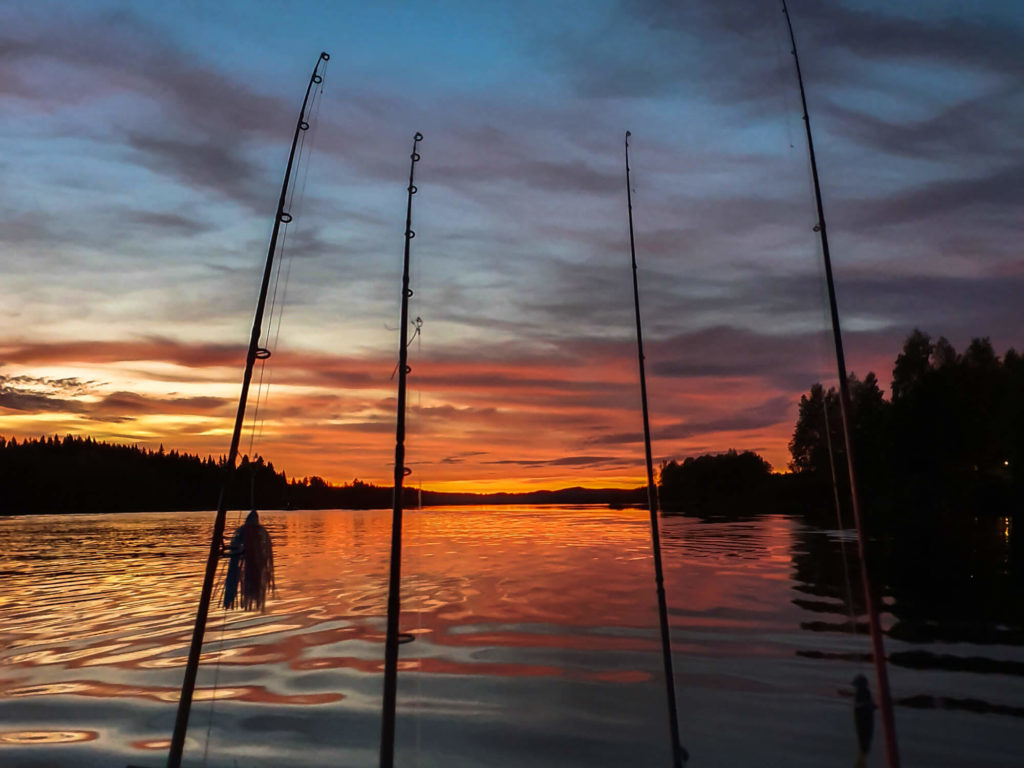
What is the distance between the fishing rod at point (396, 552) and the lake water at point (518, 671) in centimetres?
639

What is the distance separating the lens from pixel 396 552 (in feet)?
31.4

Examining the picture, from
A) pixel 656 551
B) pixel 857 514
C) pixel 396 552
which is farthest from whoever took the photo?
pixel 656 551

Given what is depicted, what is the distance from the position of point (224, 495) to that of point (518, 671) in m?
15.4

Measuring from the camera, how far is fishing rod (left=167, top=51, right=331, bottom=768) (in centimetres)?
989

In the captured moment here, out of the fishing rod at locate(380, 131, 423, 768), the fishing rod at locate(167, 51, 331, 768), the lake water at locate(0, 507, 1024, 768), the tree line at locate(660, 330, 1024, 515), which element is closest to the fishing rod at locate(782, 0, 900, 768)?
the lake water at locate(0, 507, 1024, 768)

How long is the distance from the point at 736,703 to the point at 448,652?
1028cm

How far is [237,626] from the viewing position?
101 feet

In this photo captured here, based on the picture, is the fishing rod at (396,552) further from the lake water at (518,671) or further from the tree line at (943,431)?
the tree line at (943,431)

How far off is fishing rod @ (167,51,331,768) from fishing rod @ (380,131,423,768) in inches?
84.5

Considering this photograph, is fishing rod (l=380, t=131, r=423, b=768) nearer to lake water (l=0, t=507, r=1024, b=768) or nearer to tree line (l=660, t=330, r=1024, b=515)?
lake water (l=0, t=507, r=1024, b=768)

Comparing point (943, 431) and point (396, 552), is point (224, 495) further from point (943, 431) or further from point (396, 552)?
point (943, 431)

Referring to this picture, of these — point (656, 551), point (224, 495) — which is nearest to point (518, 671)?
point (656, 551)

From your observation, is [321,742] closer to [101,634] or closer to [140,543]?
[101,634]

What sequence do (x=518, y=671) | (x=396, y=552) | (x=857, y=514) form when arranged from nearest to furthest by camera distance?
(x=857, y=514) → (x=396, y=552) → (x=518, y=671)
